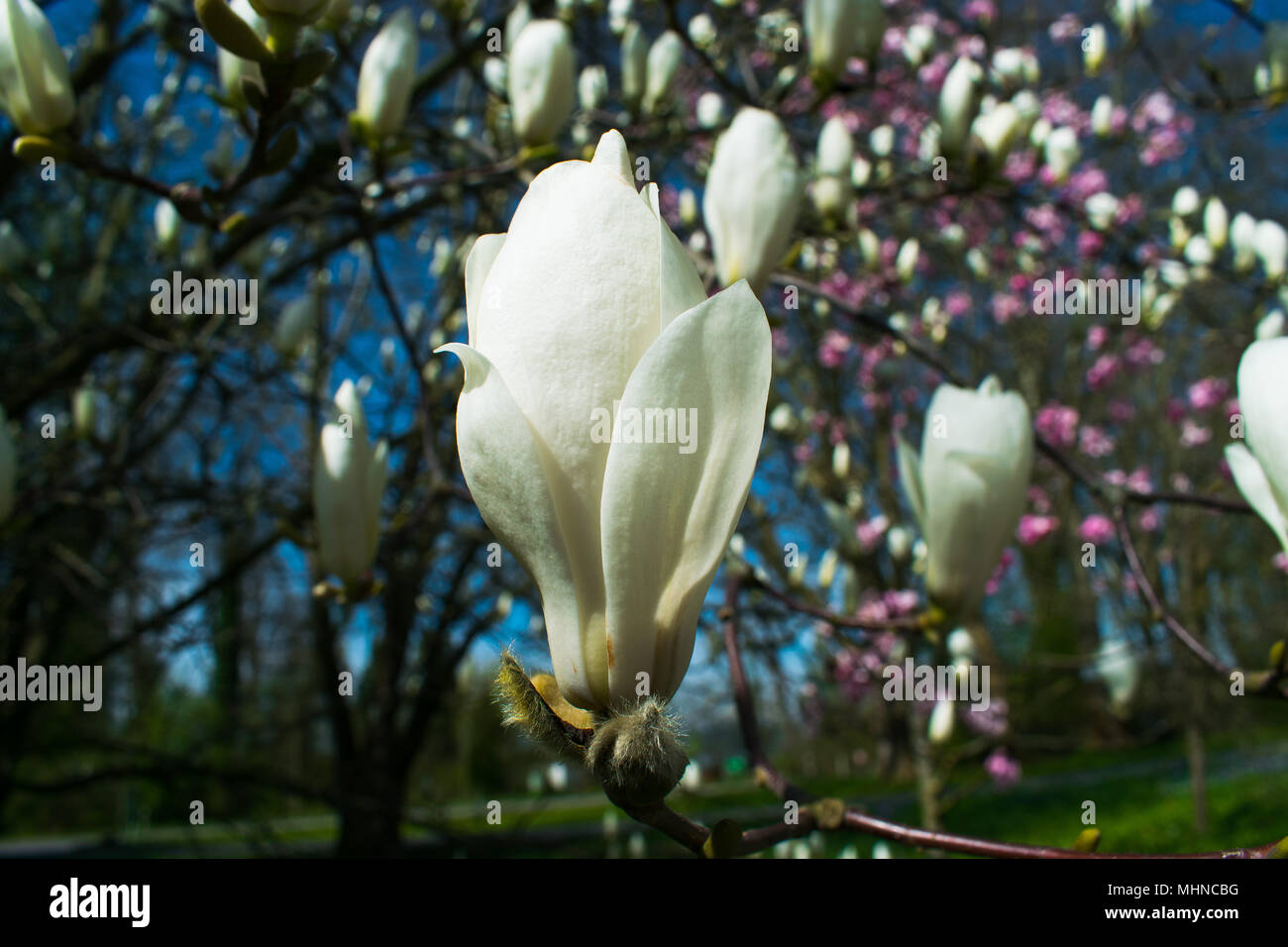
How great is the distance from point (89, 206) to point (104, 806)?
7.25 metres

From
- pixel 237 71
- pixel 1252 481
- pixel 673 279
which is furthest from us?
pixel 237 71

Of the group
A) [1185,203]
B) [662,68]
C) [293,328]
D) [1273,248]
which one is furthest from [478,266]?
[1185,203]

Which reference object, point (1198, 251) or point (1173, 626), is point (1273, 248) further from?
point (1173, 626)

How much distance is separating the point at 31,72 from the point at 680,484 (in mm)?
994

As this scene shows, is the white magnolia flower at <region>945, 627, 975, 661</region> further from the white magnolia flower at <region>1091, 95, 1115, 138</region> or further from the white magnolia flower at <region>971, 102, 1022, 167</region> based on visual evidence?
the white magnolia flower at <region>1091, 95, 1115, 138</region>

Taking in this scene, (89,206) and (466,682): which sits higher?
(89,206)

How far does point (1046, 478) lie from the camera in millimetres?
6211

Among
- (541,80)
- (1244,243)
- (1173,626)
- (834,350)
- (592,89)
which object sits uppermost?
(834,350)

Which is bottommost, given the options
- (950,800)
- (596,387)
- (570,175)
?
(950,800)

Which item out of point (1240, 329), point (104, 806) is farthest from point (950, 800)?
point (104, 806)

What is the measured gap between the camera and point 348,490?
115cm

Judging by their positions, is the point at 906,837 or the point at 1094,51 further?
the point at 1094,51

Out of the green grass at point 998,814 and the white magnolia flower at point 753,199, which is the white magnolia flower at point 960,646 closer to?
the green grass at point 998,814
